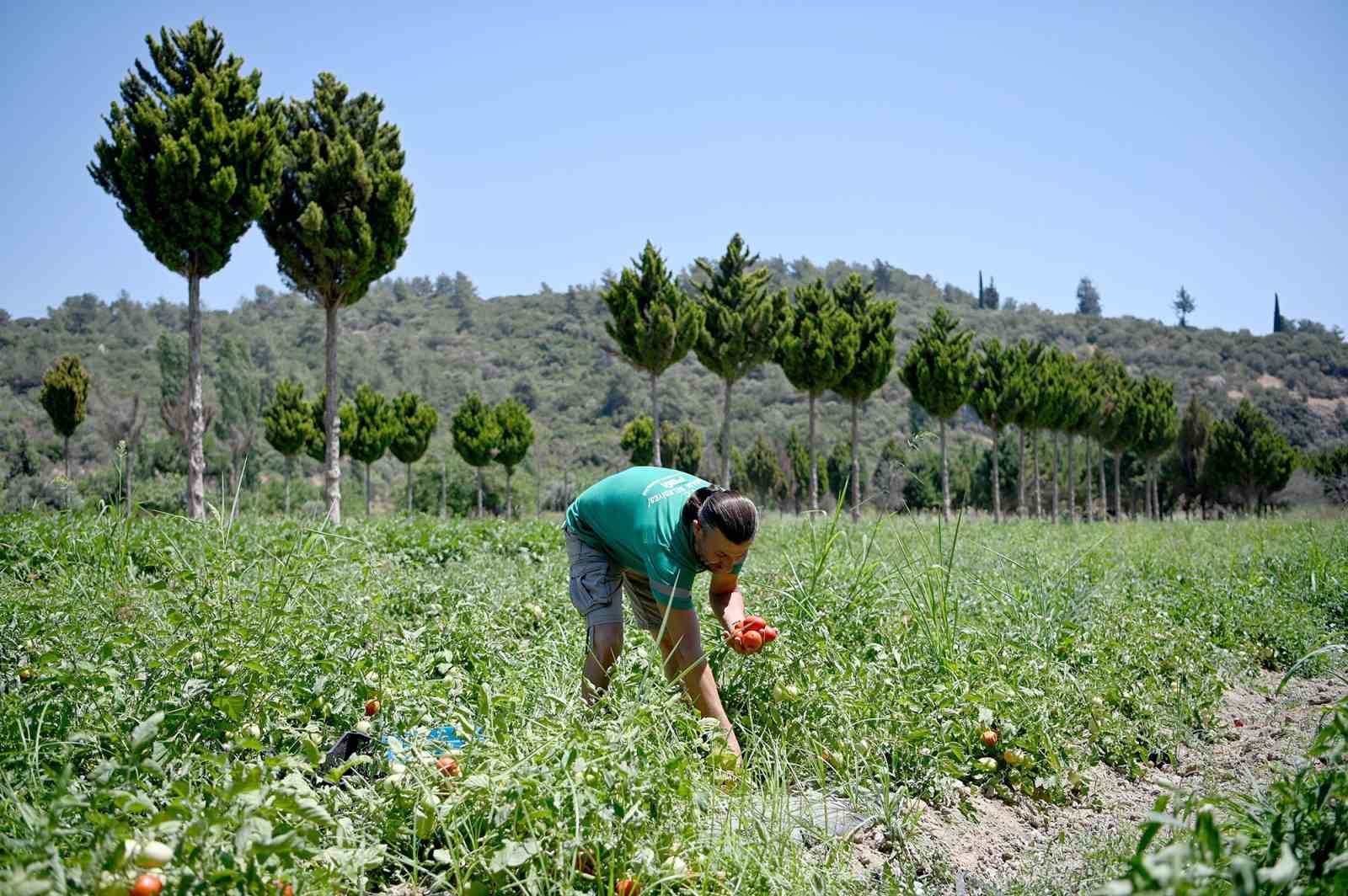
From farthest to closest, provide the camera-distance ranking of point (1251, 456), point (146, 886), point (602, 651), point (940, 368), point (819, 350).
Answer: point (1251, 456) → point (940, 368) → point (819, 350) → point (602, 651) → point (146, 886)

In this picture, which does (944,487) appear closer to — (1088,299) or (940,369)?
(940,369)

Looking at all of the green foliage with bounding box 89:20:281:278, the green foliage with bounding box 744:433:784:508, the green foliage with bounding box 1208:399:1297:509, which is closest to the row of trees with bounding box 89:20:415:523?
the green foliage with bounding box 89:20:281:278

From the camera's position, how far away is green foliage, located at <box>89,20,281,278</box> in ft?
41.9

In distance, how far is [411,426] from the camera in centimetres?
2886

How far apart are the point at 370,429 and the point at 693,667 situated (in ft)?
88.5

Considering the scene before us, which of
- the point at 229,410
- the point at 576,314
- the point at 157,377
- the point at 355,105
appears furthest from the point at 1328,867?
the point at 576,314

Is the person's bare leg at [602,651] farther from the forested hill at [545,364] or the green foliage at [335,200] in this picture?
the forested hill at [545,364]

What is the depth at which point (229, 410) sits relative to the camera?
39.8 meters

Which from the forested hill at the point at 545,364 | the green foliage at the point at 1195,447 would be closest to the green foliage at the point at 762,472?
the forested hill at the point at 545,364

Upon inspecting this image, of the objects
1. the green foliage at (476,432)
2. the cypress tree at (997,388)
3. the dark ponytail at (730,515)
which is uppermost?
the cypress tree at (997,388)

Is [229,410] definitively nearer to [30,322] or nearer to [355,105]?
[355,105]

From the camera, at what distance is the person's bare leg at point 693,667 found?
2.93 meters

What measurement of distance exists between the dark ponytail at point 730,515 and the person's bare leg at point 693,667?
320 mm

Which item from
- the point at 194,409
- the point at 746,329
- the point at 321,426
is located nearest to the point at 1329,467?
the point at 746,329
